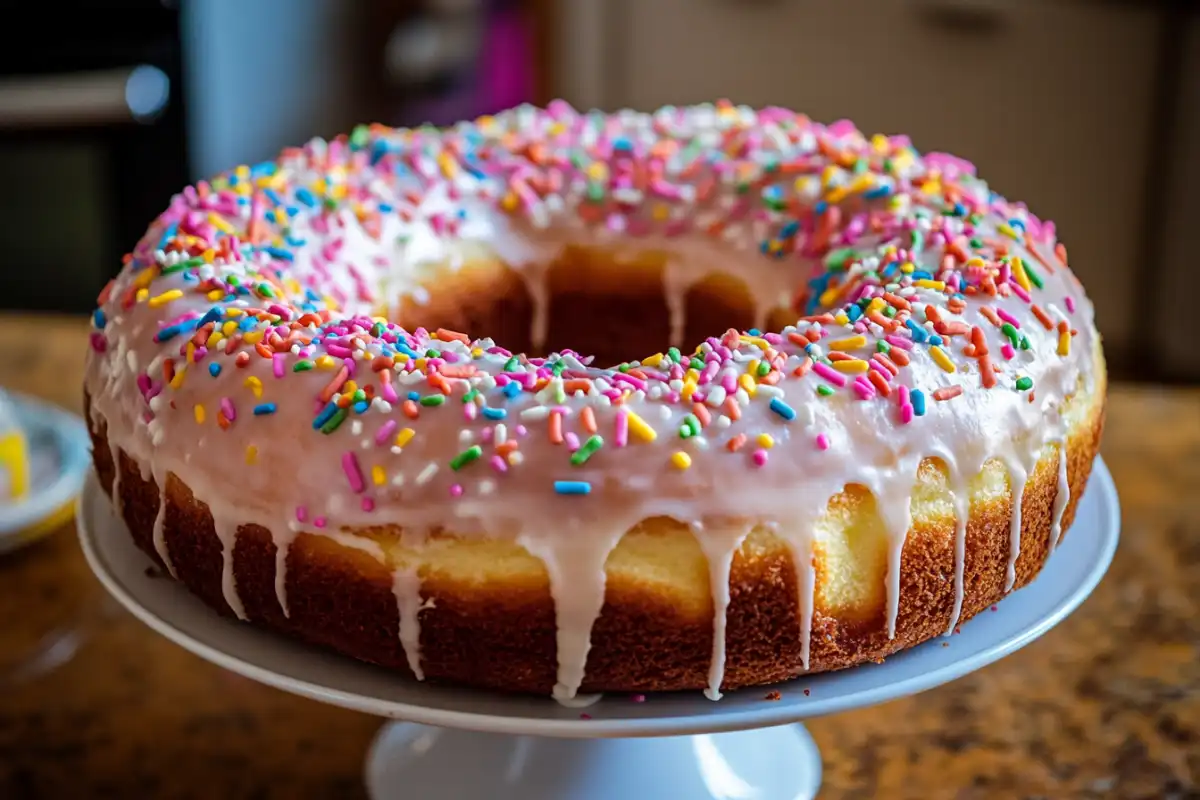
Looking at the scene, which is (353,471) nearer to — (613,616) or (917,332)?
(613,616)

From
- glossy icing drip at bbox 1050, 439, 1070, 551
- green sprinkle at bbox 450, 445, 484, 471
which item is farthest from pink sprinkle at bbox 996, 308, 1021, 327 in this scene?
green sprinkle at bbox 450, 445, 484, 471

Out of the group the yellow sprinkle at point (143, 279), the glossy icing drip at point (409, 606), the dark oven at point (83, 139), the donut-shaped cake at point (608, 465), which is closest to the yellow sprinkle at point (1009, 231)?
the donut-shaped cake at point (608, 465)

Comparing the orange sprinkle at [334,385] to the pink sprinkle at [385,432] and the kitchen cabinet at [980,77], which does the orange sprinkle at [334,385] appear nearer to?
the pink sprinkle at [385,432]

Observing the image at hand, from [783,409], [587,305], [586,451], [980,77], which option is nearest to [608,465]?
[586,451]

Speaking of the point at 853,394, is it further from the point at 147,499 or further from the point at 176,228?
the point at 176,228

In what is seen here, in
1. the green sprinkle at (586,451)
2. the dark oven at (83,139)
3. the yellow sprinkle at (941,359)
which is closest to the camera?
the green sprinkle at (586,451)

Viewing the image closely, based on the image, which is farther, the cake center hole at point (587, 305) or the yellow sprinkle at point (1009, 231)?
the cake center hole at point (587, 305)
